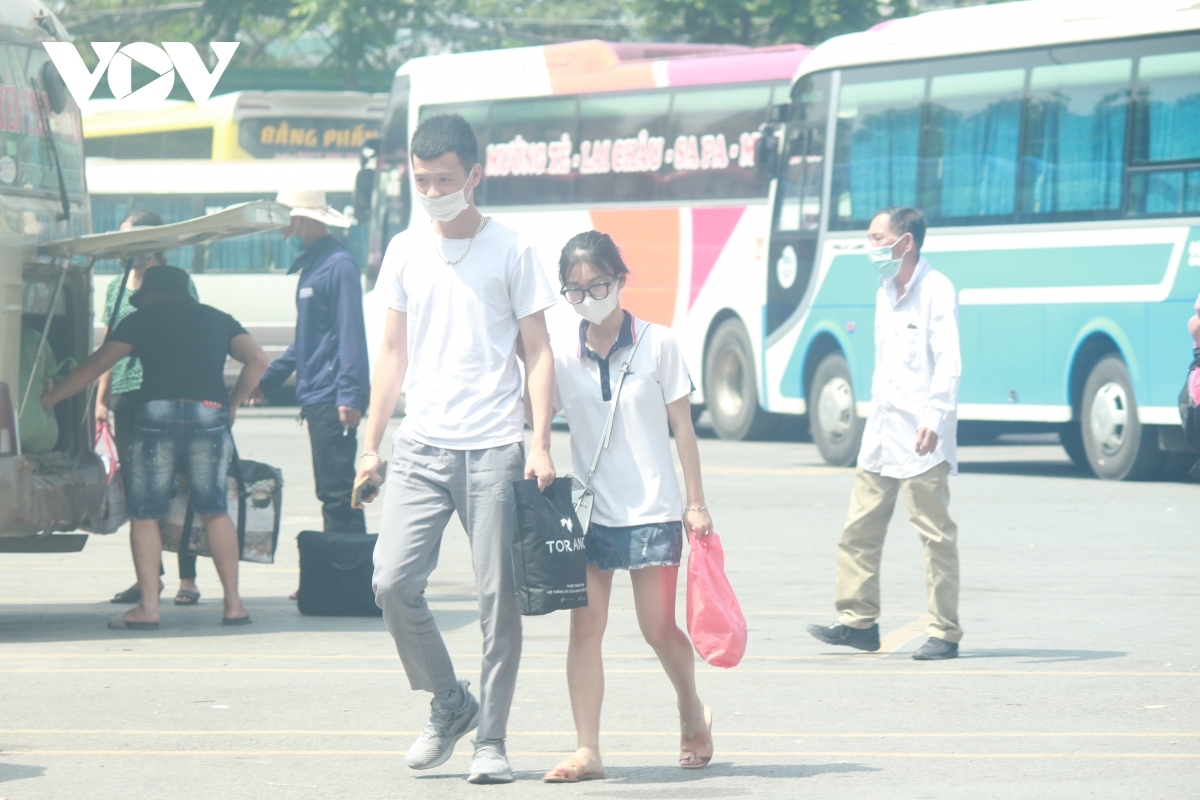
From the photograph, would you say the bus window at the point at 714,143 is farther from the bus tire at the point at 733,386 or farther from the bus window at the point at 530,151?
the bus window at the point at 530,151

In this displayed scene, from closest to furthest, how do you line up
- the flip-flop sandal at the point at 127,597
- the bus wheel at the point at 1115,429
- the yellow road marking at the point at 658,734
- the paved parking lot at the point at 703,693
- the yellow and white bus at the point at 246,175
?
the paved parking lot at the point at 703,693, the yellow road marking at the point at 658,734, the flip-flop sandal at the point at 127,597, the bus wheel at the point at 1115,429, the yellow and white bus at the point at 246,175

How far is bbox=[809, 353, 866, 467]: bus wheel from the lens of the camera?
60.9ft

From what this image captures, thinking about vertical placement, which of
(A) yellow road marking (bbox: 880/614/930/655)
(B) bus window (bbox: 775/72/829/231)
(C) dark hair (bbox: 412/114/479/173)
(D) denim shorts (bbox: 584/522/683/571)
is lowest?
(A) yellow road marking (bbox: 880/614/930/655)

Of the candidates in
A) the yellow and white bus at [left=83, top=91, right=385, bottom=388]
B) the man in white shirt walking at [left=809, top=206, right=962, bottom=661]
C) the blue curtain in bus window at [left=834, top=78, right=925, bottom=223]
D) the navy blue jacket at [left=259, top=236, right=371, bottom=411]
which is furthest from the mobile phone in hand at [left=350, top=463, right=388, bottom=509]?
the yellow and white bus at [left=83, top=91, right=385, bottom=388]

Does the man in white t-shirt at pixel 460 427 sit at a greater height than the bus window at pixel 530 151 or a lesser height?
lesser

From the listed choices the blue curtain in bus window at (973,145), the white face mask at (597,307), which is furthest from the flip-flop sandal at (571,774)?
the blue curtain in bus window at (973,145)

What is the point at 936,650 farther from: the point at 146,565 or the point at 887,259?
the point at 146,565

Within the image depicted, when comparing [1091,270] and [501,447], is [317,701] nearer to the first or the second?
[501,447]

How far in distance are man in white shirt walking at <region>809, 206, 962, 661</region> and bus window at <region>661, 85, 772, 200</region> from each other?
12.3 m

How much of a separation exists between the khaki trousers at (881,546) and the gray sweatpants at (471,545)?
2.66 m

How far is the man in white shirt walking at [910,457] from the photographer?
27.5ft

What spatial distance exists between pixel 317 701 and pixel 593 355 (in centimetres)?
188

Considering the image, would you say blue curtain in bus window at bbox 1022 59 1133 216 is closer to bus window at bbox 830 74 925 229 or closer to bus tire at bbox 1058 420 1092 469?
bus window at bbox 830 74 925 229

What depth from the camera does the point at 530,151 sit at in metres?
23.2
